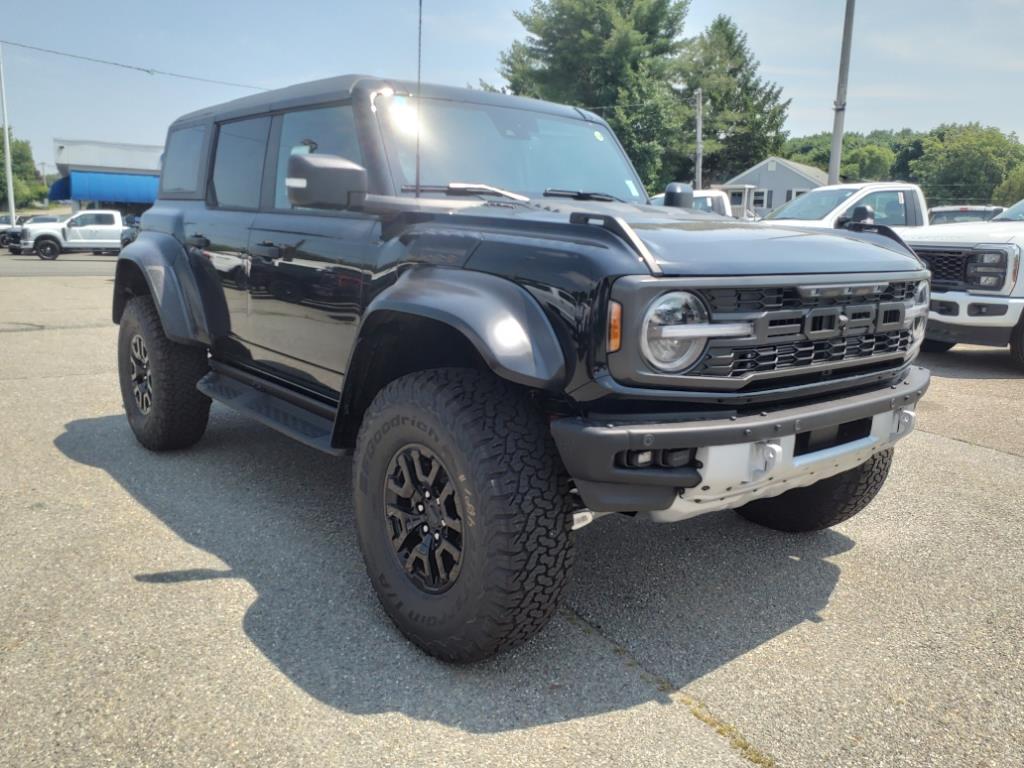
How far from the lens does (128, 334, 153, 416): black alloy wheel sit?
464 centimetres

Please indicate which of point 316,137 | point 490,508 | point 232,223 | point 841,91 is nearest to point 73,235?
point 841,91

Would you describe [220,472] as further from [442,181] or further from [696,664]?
[696,664]

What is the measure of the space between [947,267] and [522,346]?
7170mm

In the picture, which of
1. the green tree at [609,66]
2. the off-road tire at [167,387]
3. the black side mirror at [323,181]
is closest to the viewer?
the black side mirror at [323,181]

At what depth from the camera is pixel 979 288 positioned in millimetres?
7676

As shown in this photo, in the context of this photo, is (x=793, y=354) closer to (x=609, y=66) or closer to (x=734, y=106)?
(x=609, y=66)

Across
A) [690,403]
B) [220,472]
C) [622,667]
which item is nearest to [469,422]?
[690,403]

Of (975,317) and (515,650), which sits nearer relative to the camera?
(515,650)

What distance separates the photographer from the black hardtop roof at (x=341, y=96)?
3373mm

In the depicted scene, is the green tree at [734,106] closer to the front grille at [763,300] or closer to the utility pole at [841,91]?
the utility pole at [841,91]

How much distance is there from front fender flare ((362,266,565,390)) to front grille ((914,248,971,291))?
6.88 meters

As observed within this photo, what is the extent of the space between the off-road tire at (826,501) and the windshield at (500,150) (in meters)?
1.55

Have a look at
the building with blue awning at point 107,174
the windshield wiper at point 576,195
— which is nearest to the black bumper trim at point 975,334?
the windshield wiper at point 576,195

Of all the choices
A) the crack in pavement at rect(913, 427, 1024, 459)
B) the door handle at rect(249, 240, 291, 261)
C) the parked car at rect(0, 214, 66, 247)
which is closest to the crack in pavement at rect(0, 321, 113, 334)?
the door handle at rect(249, 240, 291, 261)
